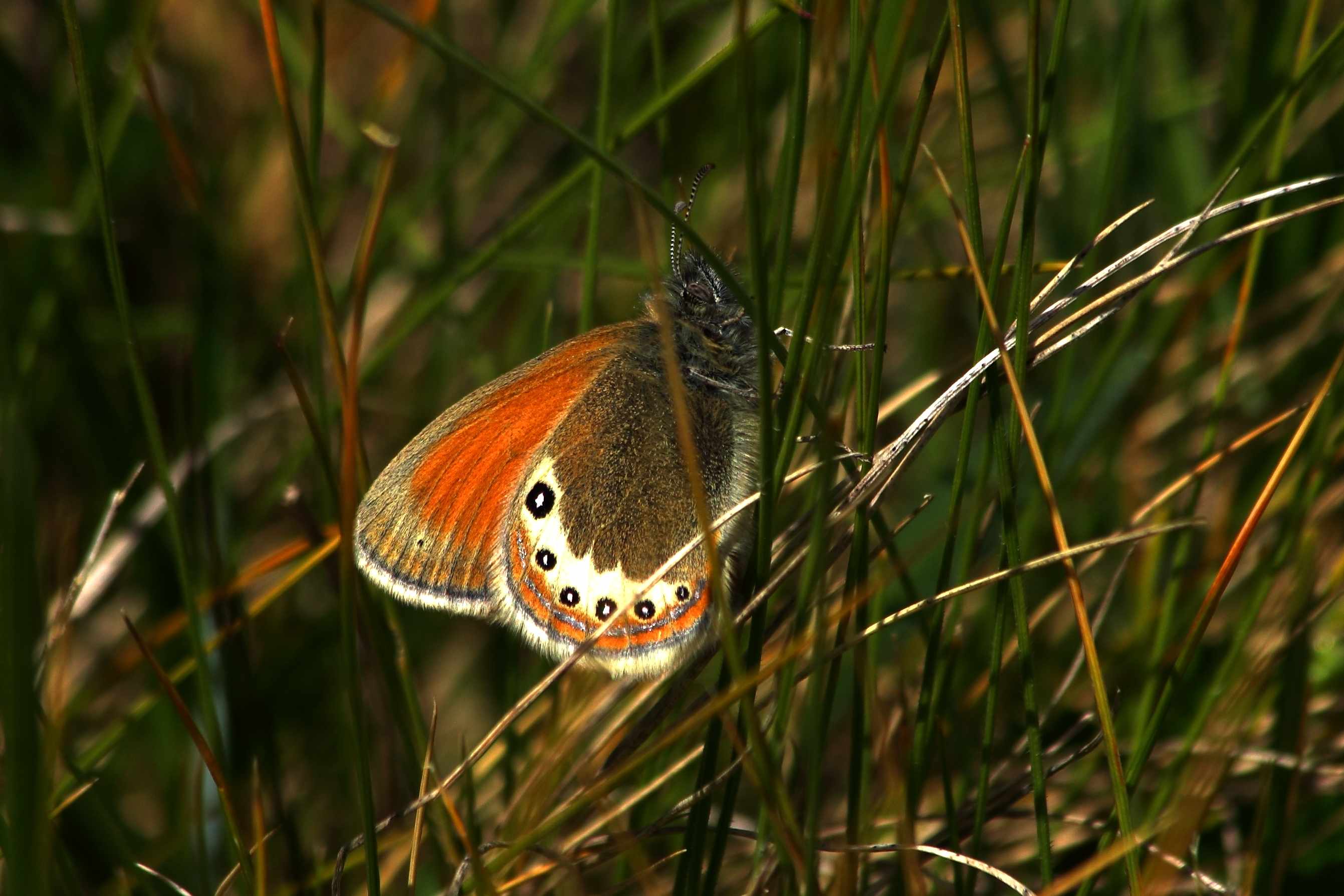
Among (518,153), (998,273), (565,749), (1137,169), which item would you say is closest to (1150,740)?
(998,273)

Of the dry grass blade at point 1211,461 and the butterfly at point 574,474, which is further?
the butterfly at point 574,474

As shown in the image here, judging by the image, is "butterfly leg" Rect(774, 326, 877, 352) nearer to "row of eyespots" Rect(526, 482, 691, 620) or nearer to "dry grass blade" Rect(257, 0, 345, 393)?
"row of eyespots" Rect(526, 482, 691, 620)

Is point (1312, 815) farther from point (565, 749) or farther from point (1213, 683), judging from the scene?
point (565, 749)

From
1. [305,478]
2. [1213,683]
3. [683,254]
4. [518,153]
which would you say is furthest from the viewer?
[518,153]

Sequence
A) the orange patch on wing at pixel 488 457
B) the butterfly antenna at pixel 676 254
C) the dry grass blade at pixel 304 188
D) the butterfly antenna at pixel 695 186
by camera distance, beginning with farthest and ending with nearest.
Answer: the butterfly antenna at pixel 676 254, the orange patch on wing at pixel 488 457, the butterfly antenna at pixel 695 186, the dry grass blade at pixel 304 188

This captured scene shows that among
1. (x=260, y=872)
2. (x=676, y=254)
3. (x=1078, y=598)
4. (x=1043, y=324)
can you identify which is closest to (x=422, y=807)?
(x=260, y=872)

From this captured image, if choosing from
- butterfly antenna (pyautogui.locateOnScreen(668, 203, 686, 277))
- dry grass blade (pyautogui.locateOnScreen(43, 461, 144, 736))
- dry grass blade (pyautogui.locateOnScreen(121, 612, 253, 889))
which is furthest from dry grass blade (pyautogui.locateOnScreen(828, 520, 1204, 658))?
butterfly antenna (pyautogui.locateOnScreen(668, 203, 686, 277))

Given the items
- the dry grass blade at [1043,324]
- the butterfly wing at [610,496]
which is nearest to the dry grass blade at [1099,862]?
the dry grass blade at [1043,324]

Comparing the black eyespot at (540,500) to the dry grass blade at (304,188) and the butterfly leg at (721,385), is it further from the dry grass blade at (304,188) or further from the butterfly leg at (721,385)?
the dry grass blade at (304,188)
